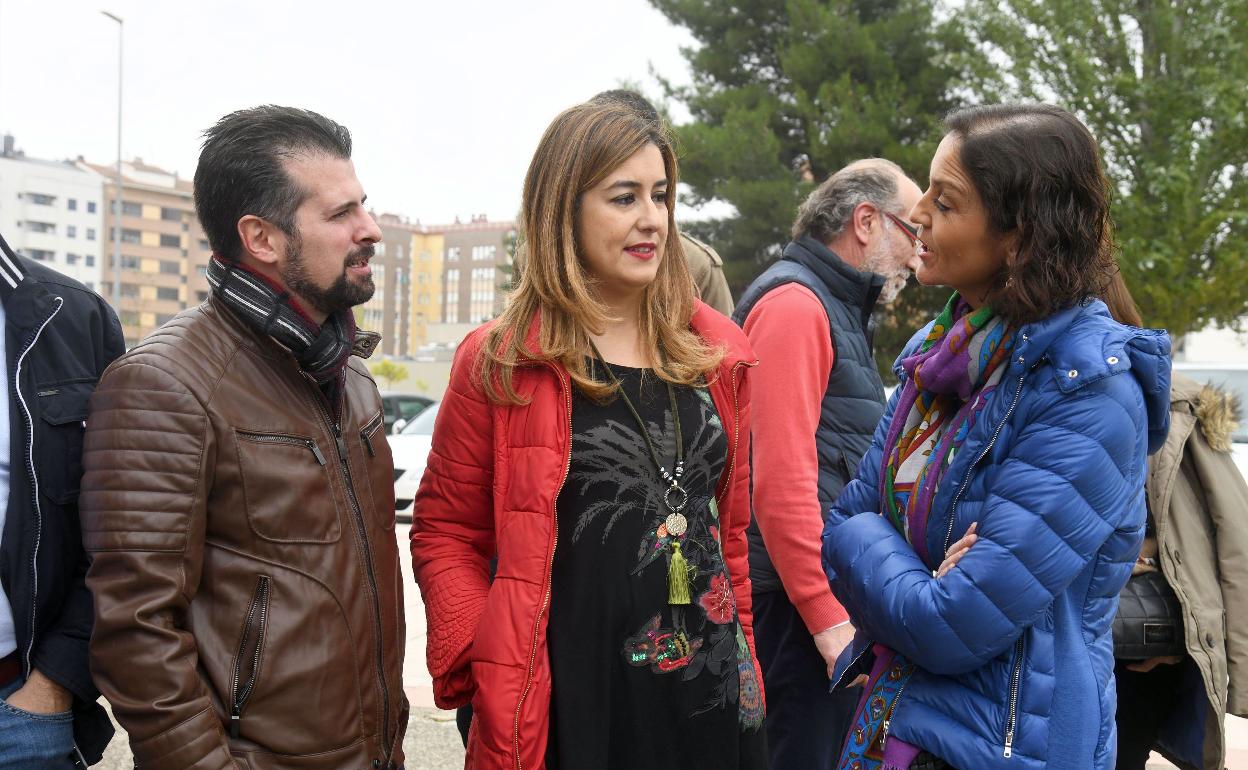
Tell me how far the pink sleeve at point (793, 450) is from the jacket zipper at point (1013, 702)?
1.02 meters

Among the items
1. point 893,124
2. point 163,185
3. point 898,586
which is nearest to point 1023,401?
point 898,586

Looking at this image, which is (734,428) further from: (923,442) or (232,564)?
(232,564)

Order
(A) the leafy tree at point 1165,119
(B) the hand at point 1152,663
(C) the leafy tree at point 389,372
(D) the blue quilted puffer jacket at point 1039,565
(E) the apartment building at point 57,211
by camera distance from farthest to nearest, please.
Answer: (E) the apartment building at point 57,211 → (C) the leafy tree at point 389,372 → (A) the leafy tree at point 1165,119 → (B) the hand at point 1152,663 → (D) the blue quilted puffer jacket at point 1039,565

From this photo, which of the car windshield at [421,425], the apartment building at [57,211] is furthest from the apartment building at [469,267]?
the car windshield at [421,425]

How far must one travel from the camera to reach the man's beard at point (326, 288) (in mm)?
2238

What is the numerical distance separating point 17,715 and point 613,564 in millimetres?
1157

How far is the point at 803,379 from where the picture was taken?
3.04 metres

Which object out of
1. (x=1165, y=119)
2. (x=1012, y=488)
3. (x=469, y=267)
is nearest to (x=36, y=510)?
(x=1012, y=488)

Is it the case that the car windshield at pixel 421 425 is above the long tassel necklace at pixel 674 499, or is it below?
below

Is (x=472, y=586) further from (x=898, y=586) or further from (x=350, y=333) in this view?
(x=898, y=586)

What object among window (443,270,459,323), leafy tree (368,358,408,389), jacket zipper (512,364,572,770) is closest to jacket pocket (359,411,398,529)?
jacket zipper (512,364,572,770)

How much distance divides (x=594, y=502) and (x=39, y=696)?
3.67 ft

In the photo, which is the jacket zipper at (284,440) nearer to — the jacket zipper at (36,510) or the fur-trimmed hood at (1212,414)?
the jacket zipper at (36,510)

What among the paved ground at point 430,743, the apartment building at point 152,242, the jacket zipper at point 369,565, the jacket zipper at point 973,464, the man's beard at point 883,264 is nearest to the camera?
the jacket zipper at point 973,464
